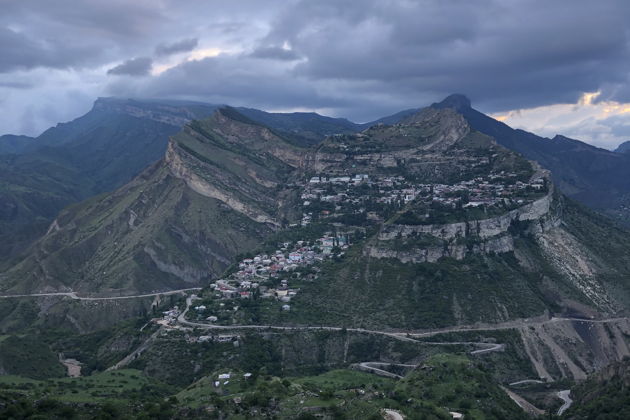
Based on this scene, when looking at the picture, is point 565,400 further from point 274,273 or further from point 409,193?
point 409,193

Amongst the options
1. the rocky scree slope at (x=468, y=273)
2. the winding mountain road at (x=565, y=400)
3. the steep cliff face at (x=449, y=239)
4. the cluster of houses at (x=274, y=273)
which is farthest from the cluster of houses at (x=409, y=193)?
the winding mountain road at (x=565, y=400)

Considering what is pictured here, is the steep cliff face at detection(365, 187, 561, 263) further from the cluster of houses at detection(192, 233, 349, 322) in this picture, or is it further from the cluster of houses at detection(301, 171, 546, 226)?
the cluster of houses at detection(192, 233, 349, 322)

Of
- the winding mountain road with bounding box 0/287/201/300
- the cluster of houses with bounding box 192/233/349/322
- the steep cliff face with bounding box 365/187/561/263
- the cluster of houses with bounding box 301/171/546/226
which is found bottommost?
the winding mountain road with bounding box 0/287/201/300

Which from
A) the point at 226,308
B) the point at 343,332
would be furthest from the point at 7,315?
the point at 343,332

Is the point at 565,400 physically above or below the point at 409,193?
below

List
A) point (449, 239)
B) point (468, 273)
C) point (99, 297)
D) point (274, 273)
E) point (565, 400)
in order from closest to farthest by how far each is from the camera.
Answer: point (565, 400)
point (468, 273)
point (449, 239)
point (274, 273)
point (99, 297)

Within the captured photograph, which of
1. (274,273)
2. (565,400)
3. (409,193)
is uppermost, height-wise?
(409,193)

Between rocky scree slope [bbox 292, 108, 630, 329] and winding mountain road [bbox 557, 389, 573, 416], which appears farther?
rocky scree slope [bbox 292, 108, 630, 329]

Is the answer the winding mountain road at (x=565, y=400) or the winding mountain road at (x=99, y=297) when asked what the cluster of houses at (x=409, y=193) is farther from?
the winding mountain road at (x=565, y=400)

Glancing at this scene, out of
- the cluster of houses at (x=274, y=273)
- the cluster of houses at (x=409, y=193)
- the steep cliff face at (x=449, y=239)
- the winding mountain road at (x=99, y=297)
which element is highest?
the cluster of houses at (x=409, y=193)

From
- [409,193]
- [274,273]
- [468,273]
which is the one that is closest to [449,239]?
[468,273]

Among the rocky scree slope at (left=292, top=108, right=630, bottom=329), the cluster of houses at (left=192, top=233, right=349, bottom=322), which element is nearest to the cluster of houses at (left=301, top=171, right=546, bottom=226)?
the rocky scree slope at (left=292, top=108, right=630, bottom=329)
